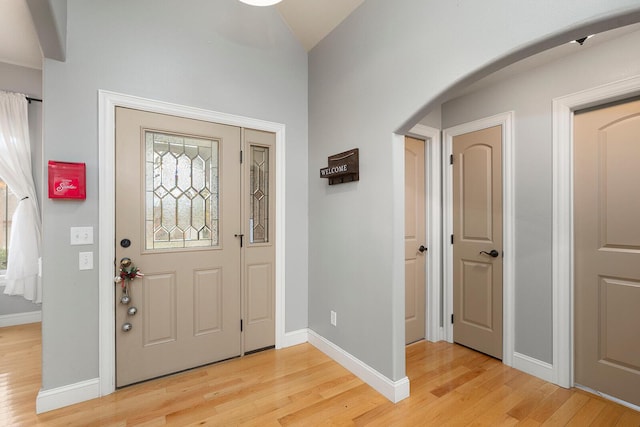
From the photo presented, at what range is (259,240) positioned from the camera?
2887 millimetres

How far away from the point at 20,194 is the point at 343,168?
12.1ft

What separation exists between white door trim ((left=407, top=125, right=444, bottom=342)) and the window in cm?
480

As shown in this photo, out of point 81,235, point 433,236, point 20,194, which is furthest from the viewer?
point 20,194

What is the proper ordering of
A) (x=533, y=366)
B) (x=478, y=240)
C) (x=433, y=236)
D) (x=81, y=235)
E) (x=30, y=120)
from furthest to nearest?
(x=30, y=120) < (x=433, y=236) < (x=478, y=240) < (x=533, y=366) < (x=81, y=235)

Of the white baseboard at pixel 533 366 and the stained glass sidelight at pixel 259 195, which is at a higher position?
the stained glass sidelight at pixel 259 195

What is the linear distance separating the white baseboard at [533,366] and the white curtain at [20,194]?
202 inches

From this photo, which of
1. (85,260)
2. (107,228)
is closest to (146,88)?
(107,228)

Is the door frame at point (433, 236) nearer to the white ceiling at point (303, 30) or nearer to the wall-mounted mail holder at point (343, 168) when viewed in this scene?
the white ceiling at point (303, 30)

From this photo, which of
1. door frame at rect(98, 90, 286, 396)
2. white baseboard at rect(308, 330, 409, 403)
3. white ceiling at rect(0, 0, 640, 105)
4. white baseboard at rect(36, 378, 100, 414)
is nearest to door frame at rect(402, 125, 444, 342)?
white ceiling at rect(0, 0, 640, 105)

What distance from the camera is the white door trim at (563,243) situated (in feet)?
7.41

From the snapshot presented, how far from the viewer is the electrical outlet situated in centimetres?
208

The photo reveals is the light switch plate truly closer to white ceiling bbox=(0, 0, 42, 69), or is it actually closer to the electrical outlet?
the electrical outlet

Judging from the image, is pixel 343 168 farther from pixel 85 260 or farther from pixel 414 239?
pixel 85 260

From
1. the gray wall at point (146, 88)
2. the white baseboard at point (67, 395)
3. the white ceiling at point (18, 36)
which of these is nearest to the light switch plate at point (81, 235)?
the gray wall at point (146, 88)
